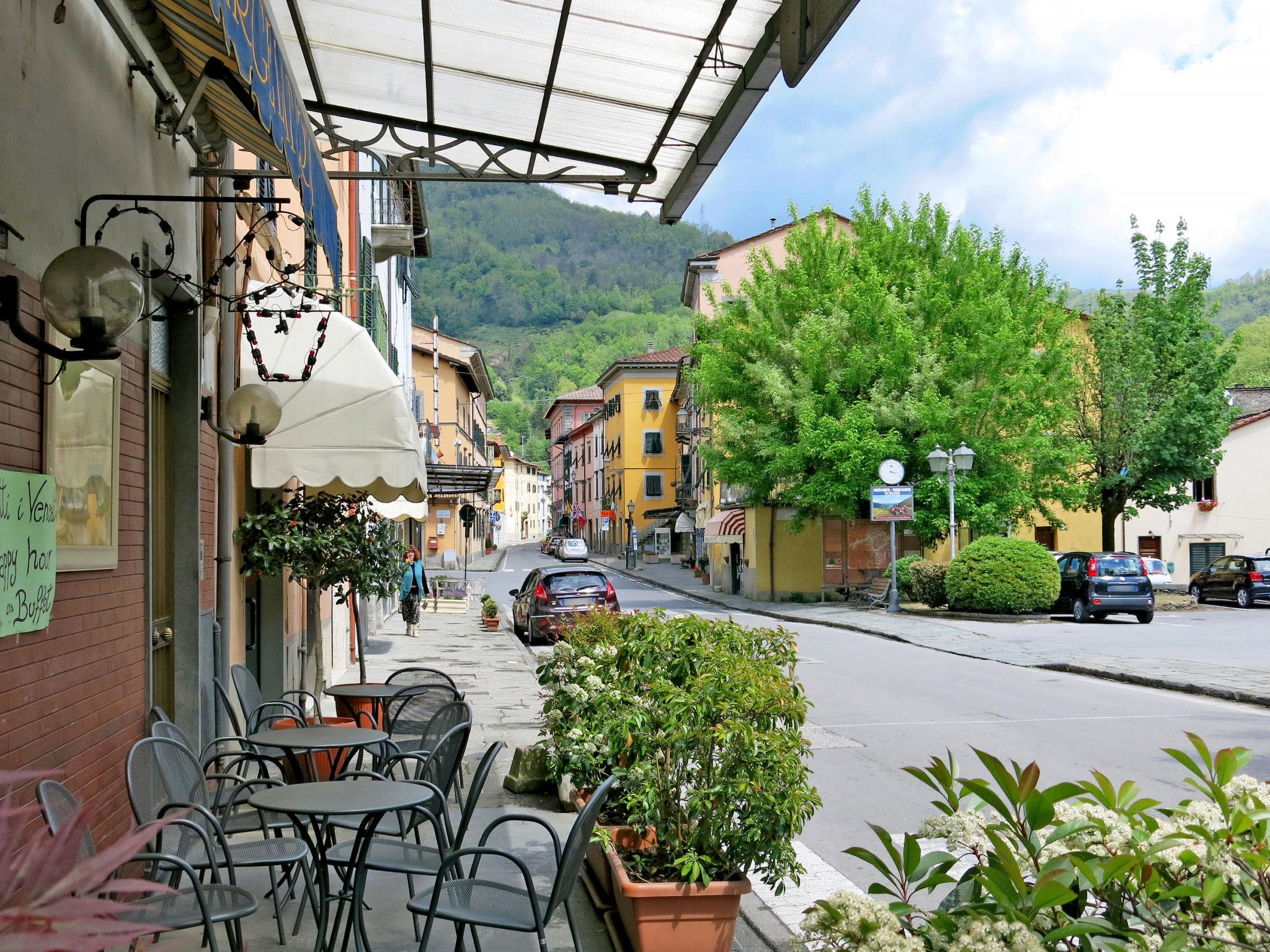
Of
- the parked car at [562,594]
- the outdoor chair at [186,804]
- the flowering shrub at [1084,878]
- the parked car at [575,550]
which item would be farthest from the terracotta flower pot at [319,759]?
the parked car at [575,550]

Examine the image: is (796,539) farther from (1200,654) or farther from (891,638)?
(1200,654)

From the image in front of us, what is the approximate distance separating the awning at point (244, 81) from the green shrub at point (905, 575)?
83.0 feet

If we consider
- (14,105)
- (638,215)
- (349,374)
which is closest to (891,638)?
(349,374)

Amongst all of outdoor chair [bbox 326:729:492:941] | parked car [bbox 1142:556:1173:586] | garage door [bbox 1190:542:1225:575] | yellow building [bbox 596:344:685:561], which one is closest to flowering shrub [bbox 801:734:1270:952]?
outdoor chair [bbox 326:729:492:941]

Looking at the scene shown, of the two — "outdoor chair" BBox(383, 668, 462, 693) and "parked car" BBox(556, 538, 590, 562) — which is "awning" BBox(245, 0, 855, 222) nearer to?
"outdoor chair" BBox(383, 668, 462, 693)

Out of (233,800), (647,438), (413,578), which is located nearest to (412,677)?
(233,800)

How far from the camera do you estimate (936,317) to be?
1209 inches

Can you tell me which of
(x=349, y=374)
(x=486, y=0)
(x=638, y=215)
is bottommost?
(x=349, y=374)

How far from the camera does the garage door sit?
43.8 meters

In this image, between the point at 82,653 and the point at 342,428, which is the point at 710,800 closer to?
the point at 82,653

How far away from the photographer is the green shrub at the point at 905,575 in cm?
3038

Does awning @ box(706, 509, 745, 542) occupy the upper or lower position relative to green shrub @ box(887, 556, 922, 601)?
upper

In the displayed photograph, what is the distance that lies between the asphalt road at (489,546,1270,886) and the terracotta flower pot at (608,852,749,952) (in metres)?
1.88

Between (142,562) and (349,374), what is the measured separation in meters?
2.74
